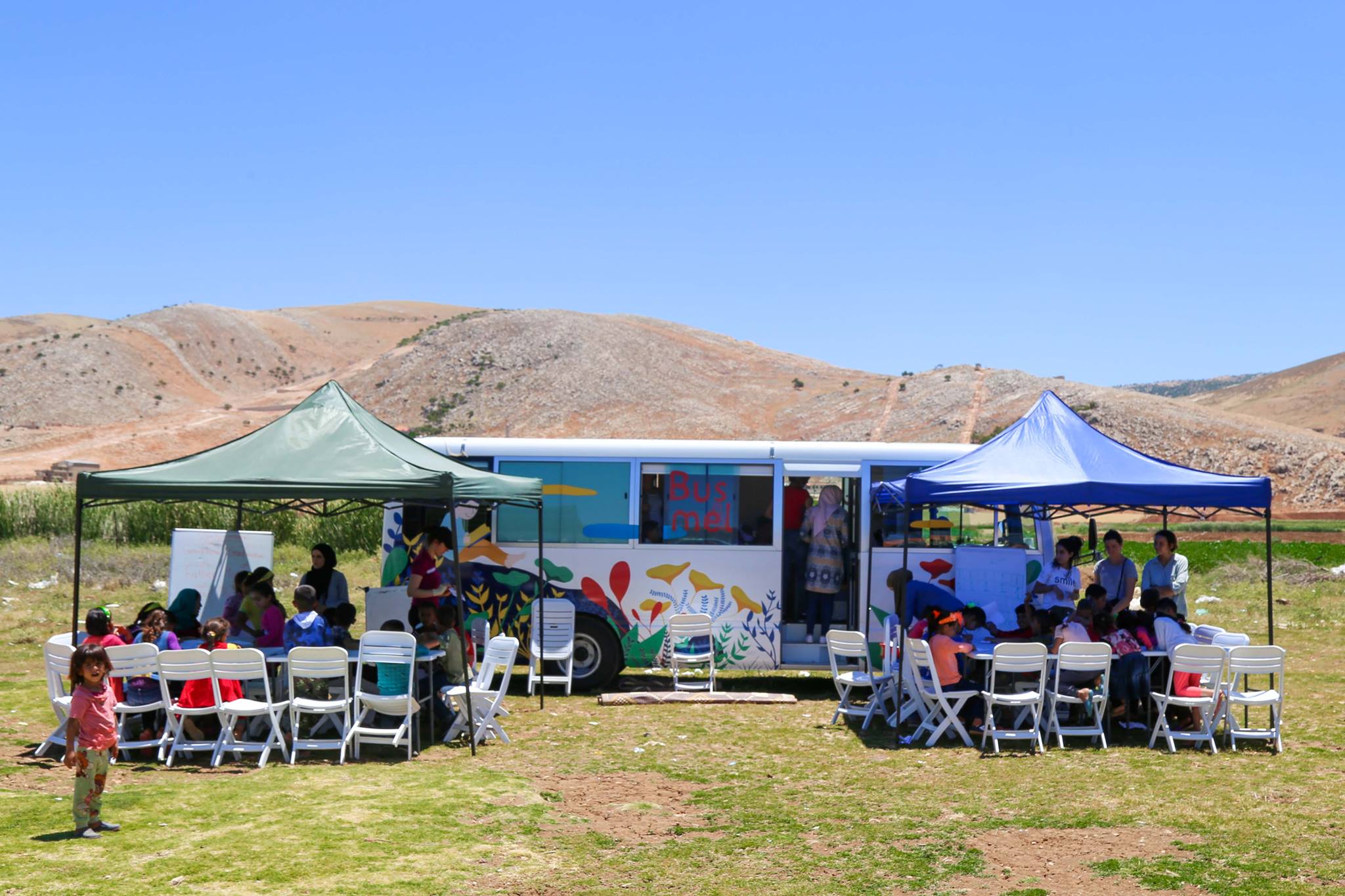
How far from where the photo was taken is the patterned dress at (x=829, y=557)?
1225cm

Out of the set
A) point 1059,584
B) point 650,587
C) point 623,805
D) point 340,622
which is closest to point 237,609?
point 340,622

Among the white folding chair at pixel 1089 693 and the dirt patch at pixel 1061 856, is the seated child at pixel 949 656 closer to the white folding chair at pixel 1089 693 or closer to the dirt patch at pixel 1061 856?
the white folding chair at pixel 1089 693

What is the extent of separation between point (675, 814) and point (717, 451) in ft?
16.5

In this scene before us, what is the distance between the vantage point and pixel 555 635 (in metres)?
12.0

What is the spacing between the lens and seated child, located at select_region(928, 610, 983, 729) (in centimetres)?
975

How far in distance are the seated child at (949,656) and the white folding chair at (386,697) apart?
3973 millimetres

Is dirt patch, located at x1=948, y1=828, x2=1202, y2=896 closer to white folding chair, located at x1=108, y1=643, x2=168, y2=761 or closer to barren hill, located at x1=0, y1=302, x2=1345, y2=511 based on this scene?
white folding chair, located at x1=108, y1=643, x2=168, y2=761

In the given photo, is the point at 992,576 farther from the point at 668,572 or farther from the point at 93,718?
the point at 93,718

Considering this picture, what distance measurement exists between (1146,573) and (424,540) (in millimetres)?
6740

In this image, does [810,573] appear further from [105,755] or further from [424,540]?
[105,755]

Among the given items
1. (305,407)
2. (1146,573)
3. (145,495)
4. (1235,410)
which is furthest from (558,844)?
(1235,410)

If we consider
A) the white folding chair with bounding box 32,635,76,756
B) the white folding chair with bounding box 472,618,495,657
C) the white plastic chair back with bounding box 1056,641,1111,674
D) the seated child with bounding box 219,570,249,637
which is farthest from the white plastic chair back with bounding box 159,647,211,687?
the white plastic chair back with bounding box 1056,641,1111,674

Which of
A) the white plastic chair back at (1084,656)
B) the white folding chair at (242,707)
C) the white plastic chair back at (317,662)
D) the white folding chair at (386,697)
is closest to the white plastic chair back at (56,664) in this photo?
the white folding chair at (242,707)

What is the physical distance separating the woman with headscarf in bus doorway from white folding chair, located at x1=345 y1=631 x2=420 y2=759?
14.8 ft
